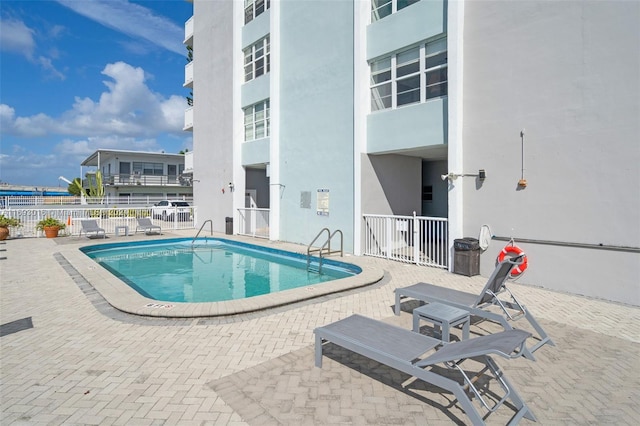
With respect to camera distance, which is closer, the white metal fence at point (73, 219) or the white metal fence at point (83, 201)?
the white metal fence at point (73, 219)

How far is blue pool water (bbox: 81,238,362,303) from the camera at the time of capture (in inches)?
373

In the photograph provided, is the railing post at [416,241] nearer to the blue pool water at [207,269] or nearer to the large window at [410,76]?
the blue pool water at [207,269]

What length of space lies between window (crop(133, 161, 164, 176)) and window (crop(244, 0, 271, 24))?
105 feet

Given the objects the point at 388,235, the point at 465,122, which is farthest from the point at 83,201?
the point at 465,122

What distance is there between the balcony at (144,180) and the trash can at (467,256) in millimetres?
41486

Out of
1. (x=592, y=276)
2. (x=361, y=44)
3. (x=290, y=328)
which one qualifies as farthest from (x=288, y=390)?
(x=361, y=44)

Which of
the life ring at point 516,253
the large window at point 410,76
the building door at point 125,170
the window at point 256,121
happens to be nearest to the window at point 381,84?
the large window at point 410,76

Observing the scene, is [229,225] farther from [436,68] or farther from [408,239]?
[436,68]

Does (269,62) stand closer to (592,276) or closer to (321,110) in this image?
(321,110)

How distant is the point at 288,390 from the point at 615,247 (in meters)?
7.19

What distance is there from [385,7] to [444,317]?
1088cm

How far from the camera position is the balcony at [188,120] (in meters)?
24.0

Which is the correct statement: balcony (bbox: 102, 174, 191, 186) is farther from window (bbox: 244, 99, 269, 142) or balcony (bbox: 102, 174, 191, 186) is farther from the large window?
the large window

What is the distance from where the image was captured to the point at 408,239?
1361 cm
